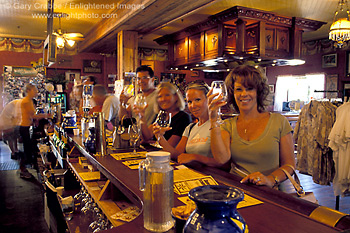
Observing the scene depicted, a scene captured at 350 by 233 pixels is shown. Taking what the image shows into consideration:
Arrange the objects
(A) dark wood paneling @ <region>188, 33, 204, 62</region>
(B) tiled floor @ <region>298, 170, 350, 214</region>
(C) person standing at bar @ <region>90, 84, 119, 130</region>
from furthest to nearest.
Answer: (A) dark wood paneling @ <region>188, 33, 204, 62</region>
(C) person standing at bar @ <region>90, 84, 119, 130</region>
(B) tiled floor @ <region>298, 170, 350, 214</region>

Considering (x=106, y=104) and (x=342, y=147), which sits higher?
(x=106, y=104)

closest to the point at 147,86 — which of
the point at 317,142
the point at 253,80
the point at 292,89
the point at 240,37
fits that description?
the point at 253,80

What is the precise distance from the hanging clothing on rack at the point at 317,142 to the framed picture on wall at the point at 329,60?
200 inches

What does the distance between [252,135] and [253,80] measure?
38cm

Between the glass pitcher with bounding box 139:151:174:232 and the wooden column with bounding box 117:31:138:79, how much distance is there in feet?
18.2

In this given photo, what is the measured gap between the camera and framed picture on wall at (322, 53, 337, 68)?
28.3 ft

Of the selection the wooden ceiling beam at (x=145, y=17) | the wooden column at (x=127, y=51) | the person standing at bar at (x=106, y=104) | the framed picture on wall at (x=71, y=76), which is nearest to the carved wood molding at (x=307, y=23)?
the wooden ceiling beam at (x=145, y=17)

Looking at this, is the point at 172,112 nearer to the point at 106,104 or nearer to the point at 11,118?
the point at 106,104

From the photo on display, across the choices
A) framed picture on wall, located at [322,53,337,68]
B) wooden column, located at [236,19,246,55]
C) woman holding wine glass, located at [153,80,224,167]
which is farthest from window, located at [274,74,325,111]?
woman holding wine glass, located at [153,80,224,167]

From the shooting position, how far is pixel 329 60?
876 cm

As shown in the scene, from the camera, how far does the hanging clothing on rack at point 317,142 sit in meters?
4.25

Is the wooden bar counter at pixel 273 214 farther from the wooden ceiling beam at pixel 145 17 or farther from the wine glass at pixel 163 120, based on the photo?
the wooden ceiling beam at pixel 145 17

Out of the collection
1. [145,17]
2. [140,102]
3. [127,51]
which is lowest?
[140,102]

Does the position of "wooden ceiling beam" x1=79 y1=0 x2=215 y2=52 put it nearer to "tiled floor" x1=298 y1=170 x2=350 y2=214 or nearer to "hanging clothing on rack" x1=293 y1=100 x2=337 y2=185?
"hanging clothing on rack" x1=293 y1=100 x2=337 y2=185
